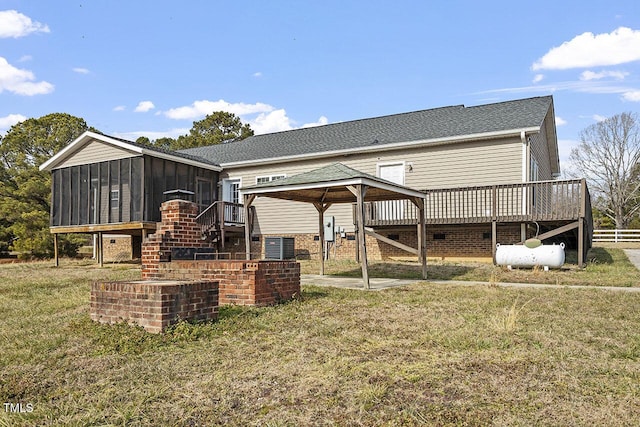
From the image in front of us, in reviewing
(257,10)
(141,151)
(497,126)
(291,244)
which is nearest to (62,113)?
(141,151)

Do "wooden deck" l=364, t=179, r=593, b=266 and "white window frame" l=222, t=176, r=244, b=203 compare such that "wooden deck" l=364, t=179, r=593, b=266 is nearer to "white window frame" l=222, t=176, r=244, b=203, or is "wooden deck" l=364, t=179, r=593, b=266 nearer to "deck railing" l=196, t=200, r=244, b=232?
"deck railing" l=196, t=200, r=244, b=232

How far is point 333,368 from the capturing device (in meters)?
3.75

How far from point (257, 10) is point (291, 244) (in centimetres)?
816

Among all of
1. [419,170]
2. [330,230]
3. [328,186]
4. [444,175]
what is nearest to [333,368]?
[328,186]

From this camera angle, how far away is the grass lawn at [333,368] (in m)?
2.91

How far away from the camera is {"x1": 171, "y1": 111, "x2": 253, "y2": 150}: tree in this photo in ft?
138

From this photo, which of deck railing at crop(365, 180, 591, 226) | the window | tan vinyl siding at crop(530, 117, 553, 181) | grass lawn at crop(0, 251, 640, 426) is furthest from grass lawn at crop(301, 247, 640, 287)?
the window

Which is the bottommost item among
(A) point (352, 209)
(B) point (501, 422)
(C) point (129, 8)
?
(B) point (501, 422)

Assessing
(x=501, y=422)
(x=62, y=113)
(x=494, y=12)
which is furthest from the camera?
(x=62, y=113)

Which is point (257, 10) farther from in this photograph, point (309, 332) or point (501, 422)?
point (501, 422)

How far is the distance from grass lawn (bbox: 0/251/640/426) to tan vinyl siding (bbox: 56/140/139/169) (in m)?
11.1

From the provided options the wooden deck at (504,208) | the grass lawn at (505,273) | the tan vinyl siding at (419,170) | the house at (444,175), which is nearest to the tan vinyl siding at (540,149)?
the house at (444,175)

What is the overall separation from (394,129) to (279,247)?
612 centimetres

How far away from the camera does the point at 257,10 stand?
39.2 ft
